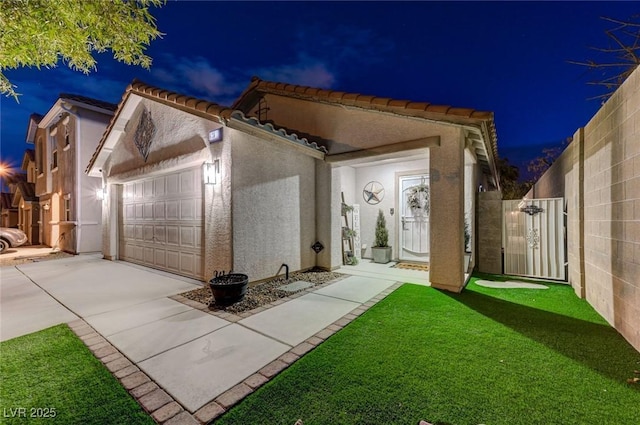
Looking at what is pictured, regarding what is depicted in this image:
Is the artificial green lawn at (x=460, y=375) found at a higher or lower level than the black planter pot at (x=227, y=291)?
lower

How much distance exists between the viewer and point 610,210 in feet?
12.4

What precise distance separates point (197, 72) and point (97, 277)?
3069 cm

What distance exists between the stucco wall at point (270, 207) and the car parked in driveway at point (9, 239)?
47.8 feet

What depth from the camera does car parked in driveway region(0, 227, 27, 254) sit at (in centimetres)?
1220

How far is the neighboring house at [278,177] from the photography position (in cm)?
556

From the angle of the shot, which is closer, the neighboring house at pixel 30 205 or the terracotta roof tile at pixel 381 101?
the terracotta roof tile at pixel 381 101

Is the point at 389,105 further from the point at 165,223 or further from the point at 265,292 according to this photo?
the point at 165,223

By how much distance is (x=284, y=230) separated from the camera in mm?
6703

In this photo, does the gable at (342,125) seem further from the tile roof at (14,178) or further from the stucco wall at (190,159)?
the tile roof at (14,178)

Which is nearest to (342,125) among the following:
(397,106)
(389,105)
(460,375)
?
(389,105)

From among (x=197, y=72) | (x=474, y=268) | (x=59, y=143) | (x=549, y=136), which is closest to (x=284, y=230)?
(x=474, y=268)

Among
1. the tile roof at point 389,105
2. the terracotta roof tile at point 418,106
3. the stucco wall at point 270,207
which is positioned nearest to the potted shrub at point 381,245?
the stucco wall at point 270,207

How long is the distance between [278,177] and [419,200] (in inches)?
194

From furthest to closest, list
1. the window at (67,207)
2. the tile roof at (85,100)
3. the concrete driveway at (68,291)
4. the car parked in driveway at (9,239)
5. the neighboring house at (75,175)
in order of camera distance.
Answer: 1. the car parked in driveway at (9,239)
2. the window at (67,207)
3. the neighboring house at (75,175)
4. the tile roof at (85,100)
5. the concrete driveway at (68,291)
